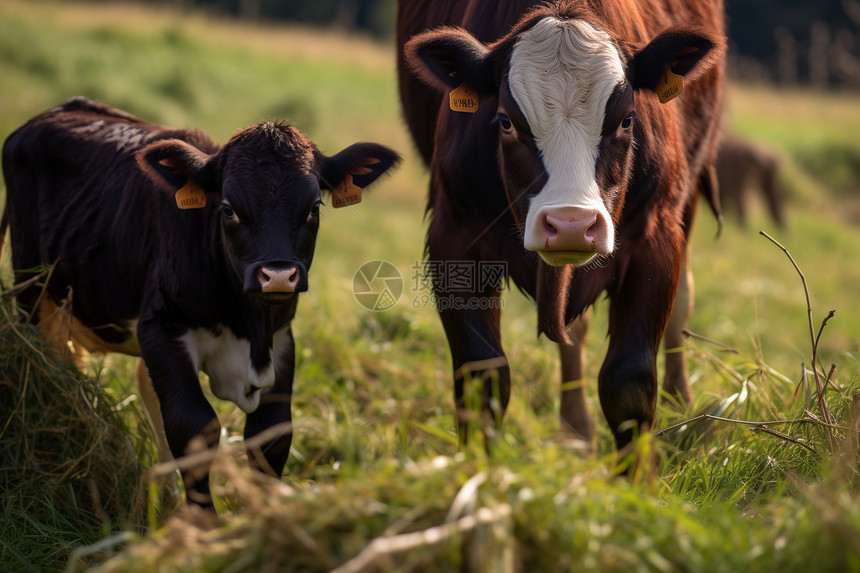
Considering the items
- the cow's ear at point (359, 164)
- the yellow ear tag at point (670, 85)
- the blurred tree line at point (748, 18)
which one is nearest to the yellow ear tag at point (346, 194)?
the cow's ear at point (359, 164)

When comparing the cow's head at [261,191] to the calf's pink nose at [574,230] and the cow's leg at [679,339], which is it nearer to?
the calf's pink nose at [574,230]

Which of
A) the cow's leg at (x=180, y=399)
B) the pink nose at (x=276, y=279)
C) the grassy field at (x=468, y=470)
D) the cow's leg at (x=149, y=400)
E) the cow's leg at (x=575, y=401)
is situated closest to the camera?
the grassy field at (x=468, y=470)

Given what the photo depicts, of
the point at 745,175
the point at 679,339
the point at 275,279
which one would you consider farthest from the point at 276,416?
the point at 745,175

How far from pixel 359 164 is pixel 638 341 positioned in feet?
4.75

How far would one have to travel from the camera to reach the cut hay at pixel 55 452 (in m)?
3.72

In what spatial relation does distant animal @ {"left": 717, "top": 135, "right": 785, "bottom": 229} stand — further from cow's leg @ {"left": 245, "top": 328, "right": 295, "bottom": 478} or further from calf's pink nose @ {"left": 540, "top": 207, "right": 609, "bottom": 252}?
calf's pink nose @ {"left": 540, "top": 207, "right": 609, "bottom": 252}

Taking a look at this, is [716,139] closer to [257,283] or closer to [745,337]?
[745,337]

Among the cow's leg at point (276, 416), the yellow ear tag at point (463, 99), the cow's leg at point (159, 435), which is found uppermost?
the yellow ear tag at point (463, 99)

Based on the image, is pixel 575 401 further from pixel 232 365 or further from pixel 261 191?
pixel 261 191

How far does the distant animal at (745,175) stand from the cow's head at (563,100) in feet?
45.6

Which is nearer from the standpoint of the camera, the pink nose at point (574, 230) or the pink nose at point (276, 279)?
the pink nose at point (574, 230)

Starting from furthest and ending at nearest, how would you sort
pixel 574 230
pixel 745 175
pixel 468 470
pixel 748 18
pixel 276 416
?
pixel 748 18, pixel 745 175, pixel 276 416, pixel 574 230, pixel 468 470

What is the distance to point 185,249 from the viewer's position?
13.1ft

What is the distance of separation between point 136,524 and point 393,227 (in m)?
9.15
